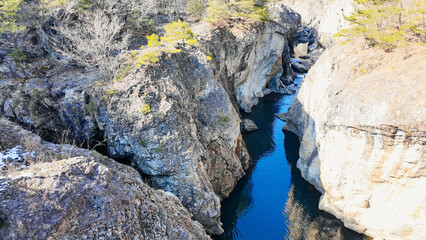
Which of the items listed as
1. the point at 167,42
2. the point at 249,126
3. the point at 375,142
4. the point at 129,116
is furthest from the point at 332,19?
the point at 129,116

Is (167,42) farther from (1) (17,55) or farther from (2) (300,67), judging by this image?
(2) (300,67)

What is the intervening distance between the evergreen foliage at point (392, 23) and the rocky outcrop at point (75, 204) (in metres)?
17.6

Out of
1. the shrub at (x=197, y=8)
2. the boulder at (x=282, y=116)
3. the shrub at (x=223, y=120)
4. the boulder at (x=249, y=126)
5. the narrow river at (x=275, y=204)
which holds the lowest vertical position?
the narrow river at (x=275, y=204)

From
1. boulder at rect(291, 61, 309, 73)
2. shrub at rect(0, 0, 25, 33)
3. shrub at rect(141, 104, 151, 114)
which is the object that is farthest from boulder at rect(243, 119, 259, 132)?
boulder at rect(291, 61, 309, 73)

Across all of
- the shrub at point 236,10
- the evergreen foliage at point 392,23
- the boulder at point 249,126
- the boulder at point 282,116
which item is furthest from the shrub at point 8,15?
the boulder at point 282,116

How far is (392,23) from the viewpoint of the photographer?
17.8m

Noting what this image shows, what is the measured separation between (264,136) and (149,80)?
17946 millimetres

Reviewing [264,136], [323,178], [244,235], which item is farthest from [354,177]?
[264,136]

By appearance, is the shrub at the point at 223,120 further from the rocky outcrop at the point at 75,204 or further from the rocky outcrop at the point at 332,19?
the rocky outcrop at the point at 332,19

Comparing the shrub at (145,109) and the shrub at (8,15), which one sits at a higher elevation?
the shrub at (8,15)

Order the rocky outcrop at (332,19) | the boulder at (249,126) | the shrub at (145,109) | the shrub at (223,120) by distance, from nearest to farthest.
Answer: the shrub at (145,109)
the shrub at (223,120)
the rocky outcrop at (332,19)
the boulder at (249,126)

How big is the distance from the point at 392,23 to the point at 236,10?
707 inches

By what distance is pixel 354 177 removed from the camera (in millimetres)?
16875

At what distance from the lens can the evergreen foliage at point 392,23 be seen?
52.4 ft
